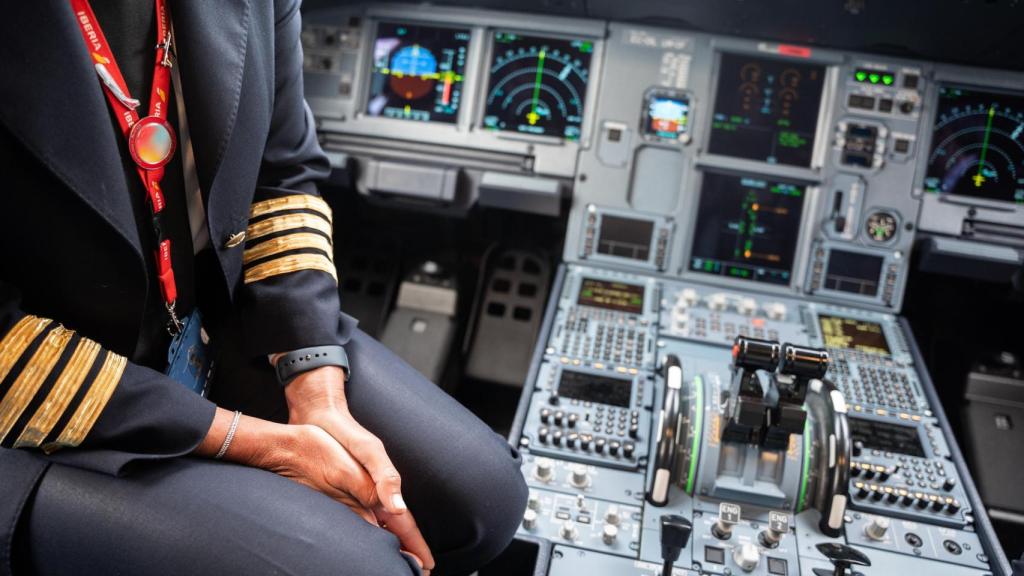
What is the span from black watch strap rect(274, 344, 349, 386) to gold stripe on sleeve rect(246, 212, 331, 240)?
255mm

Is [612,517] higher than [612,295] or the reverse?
the reverse

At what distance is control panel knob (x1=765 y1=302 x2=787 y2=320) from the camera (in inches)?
116

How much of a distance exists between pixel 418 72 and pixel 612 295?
122 centimetres

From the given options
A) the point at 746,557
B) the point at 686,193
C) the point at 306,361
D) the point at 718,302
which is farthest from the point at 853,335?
the point at 306,361

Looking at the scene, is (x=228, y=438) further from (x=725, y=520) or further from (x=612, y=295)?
(x=612, y=295)

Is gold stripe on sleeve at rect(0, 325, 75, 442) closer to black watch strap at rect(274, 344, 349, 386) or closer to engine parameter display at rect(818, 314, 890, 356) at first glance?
black watch strap at rect(274, 344, 349, 386)

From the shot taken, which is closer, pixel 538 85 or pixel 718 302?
pixel 718 302

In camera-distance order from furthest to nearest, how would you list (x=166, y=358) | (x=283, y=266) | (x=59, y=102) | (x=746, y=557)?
(x=746, y=557), (x=283, y=266), (x=166, y=358), (x=59, y=102)

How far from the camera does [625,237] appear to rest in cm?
319

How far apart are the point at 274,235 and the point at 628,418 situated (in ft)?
4.03

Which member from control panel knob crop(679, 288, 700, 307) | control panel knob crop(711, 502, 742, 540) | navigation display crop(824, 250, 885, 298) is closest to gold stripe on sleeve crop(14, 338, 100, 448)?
control panel knob crop(711, 502, 742, 540)

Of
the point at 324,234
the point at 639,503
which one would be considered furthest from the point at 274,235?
the point at 639,503

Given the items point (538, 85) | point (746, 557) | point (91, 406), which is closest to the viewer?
point (91, 406)

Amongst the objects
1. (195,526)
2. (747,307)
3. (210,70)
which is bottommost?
(195,526)
